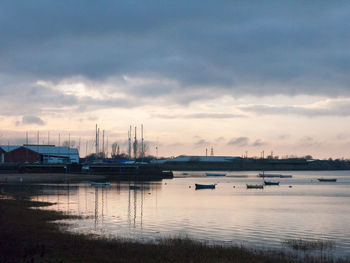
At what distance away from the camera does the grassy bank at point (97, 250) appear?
84.0ft

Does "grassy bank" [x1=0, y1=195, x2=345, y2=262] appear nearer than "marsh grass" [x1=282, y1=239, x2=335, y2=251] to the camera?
Yes

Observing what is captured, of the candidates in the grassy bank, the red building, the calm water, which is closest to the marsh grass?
the calm water

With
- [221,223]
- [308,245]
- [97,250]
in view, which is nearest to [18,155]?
[221,223]

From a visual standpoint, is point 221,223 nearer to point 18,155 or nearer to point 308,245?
point 308,245

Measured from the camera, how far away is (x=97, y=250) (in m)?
28.8

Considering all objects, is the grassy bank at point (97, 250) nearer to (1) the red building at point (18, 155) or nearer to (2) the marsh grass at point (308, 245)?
(2) the marsh grass at point (308, 245)

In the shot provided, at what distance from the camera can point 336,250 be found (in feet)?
114

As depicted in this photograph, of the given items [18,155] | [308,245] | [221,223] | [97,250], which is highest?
[18,155]

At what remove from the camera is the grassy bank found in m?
25.6

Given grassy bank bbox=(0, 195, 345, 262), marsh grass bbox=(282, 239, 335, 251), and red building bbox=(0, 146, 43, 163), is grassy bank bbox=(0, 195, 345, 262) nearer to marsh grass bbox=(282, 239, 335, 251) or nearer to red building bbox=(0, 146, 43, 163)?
marsh grass bbox=(282, 239, 335, 251)

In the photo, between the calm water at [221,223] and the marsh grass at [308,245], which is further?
the calm water at [221,223]

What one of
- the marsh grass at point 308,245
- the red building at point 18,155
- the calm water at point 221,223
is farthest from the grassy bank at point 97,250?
the red building at point 18,155

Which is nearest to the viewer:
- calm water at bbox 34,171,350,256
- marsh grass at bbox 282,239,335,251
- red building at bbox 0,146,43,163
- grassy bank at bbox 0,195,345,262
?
grassy bank at bbox 0,195,345,262

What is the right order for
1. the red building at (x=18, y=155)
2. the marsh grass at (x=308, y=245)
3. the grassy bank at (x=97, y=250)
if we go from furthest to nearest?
the red building at (x=18, y=155) < the marsh grass at (x=308, y=245) < the grassy bank at (x=97, y=250)
